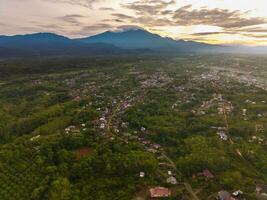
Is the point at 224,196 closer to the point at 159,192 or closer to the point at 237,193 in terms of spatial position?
the point at 237,193

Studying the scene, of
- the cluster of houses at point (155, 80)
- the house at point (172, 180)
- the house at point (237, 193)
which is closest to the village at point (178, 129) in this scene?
the house at point (172, 180)

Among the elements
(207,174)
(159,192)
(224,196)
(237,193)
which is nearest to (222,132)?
(207,174)

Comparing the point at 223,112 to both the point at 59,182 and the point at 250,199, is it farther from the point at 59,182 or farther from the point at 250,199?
the point at 59,182

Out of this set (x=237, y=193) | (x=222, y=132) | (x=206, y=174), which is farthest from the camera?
(x=222, y=132)

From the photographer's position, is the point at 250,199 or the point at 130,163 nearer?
the point at 250,199

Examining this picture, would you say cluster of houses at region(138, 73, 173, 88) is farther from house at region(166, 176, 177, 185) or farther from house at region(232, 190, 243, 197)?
house at region(232, 190, 243, 197)

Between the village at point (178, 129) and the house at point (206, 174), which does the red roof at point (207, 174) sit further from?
the village at point (178, 129)

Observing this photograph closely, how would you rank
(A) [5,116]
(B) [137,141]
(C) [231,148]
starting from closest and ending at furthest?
(C) [231,148], (B) [137,141], (A) [5,116]

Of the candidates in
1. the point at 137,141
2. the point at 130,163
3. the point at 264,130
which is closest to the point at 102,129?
the point at 137,141
